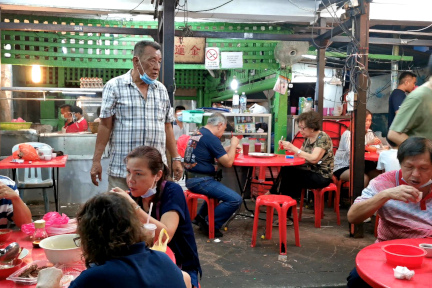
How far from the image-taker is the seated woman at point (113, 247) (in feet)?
4.22

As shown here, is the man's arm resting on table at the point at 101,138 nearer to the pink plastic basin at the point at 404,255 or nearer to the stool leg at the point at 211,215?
the stool leg at the point at 211,215

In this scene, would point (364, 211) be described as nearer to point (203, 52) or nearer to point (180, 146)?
point (180, 146)

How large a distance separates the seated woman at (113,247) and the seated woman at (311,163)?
14.5 ft

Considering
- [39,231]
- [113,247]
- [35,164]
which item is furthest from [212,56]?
[113,247]

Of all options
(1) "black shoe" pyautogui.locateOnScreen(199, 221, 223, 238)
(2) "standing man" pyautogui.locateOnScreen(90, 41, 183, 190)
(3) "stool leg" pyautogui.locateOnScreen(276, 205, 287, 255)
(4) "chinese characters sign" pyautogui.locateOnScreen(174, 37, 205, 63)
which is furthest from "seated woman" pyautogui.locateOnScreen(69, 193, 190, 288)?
(4) "chinese characters sign" pyautogui.locateOnScreen(174, 37, 205, 63)

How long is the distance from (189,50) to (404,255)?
684 centimetres

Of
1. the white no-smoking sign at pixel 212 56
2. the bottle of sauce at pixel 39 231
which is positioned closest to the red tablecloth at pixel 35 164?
the bottle of sauce at pixel 39 231

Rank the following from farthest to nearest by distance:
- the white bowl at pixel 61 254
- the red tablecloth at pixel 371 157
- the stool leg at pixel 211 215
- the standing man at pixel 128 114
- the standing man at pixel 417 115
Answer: the red tablecloth at pixel 371 157 < the stool leg at pixel 211 215 < the standing man at pixel 128 114 < the standing man at pixel 417 115 < the white bowl at pixel 61 254

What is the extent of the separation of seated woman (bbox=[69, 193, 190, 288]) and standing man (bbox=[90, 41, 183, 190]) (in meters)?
2.02

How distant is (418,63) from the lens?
12.6m

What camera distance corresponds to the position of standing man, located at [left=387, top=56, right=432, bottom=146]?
3105 millimetres

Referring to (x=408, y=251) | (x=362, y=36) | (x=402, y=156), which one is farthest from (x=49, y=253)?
(x=362, y=36)

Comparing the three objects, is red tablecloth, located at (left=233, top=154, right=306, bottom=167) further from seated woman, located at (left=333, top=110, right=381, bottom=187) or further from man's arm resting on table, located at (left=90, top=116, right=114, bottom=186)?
man's arm resting on table, located at (left=90, top=116, right=114, bottom=186)

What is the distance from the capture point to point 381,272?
1.69 m
